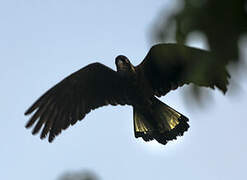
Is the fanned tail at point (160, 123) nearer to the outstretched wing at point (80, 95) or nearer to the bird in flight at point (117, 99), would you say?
the bird in flight at point (117, 99)

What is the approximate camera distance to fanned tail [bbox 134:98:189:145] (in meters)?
7.82

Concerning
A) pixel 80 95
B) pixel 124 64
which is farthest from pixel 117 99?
pixel 124 64

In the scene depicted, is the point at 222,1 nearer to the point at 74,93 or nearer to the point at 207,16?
A: the point at 207,16

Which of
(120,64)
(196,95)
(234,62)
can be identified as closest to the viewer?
(234,62)

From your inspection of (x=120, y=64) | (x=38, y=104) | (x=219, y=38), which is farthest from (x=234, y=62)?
(x=38, y=104)

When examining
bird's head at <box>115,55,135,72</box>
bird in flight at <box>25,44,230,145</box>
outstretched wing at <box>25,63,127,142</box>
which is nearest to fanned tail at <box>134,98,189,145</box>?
bird in flight at <box>25,44,230,145</box>

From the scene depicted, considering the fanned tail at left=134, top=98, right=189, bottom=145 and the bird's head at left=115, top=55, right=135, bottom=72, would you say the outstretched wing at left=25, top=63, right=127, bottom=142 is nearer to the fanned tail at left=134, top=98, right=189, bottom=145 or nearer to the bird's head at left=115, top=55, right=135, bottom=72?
the bird's head at left=115, top=55, right=135, bottom=72

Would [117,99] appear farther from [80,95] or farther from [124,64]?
[124,64]

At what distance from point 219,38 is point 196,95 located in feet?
0.61

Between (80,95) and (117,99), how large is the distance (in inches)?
22.9

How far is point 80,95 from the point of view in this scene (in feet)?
26.9

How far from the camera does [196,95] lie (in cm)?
151

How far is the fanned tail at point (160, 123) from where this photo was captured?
7824 millimetres

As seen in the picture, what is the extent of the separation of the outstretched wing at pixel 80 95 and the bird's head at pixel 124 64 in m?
0.25
